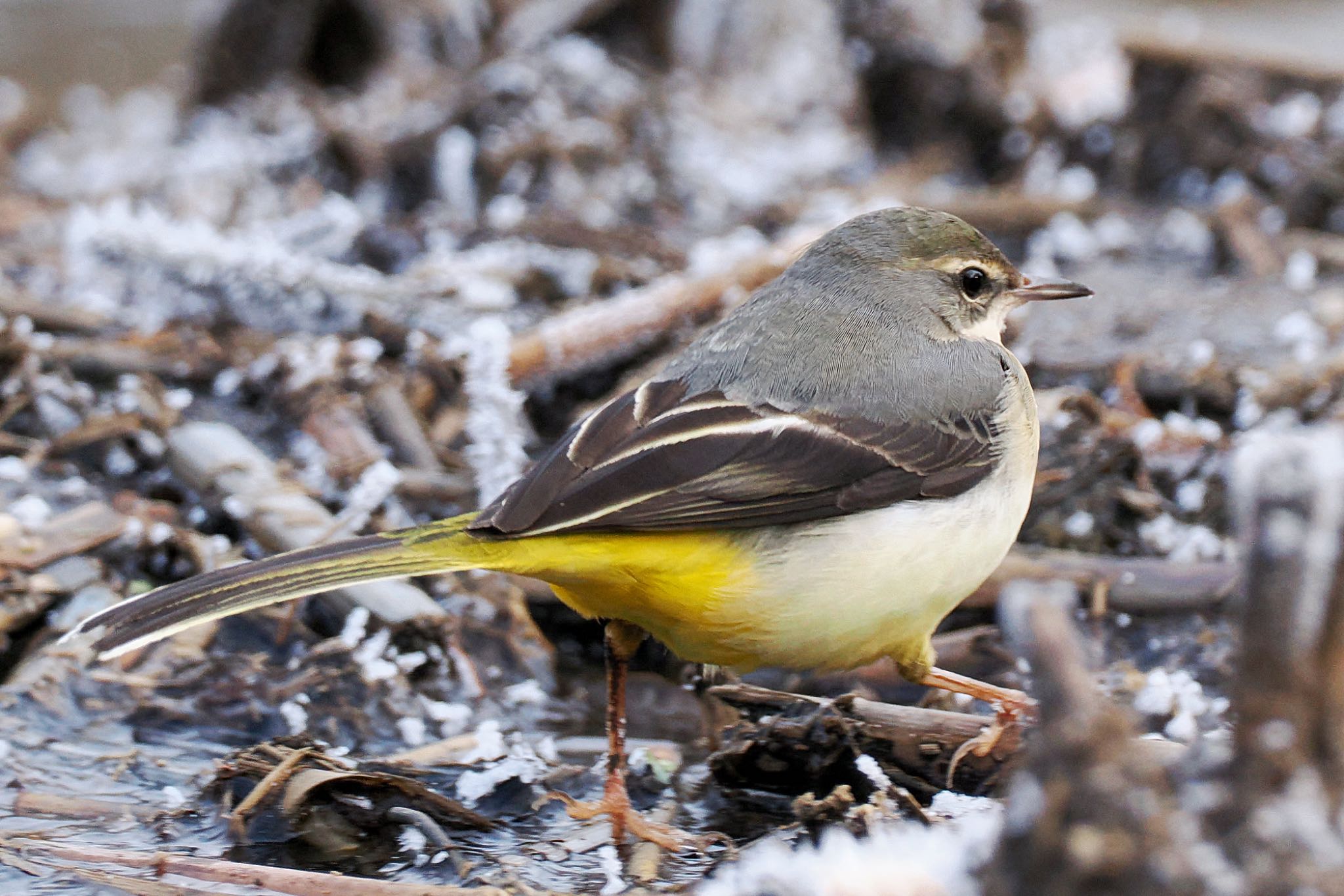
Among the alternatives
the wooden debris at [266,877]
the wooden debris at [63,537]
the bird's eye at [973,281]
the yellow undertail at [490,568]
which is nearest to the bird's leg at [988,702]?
the yellow undertail at [490,568]

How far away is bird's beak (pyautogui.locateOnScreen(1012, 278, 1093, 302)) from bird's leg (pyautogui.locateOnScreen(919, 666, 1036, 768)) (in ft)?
4.00

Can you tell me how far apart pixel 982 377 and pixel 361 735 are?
7.01ft

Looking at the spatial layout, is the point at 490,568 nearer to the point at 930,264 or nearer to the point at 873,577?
the point at 873,577

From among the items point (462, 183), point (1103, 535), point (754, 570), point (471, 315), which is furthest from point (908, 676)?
point (462, 183)

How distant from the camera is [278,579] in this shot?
3883mm

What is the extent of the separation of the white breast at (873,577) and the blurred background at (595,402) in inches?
10.2

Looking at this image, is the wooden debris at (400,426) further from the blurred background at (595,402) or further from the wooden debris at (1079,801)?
the wooden debris at (1079,801)

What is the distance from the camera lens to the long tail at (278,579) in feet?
12.5

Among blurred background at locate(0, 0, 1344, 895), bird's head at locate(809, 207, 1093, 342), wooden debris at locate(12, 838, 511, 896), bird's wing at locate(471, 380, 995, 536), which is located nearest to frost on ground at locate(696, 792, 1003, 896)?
blurred background at locate(0, 0, 1344, 895)

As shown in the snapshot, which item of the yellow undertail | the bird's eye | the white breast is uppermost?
the bird's eye

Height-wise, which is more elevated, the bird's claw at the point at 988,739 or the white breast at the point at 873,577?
the white breast at the point at 873,577

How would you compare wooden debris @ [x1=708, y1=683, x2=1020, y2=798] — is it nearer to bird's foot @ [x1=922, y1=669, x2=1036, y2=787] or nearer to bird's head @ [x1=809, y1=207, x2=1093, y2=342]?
bird's foot @ [x1=922, y1=669, x2=1036, y2=787]

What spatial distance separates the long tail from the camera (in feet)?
12.5

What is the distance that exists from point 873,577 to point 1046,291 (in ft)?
4.66
